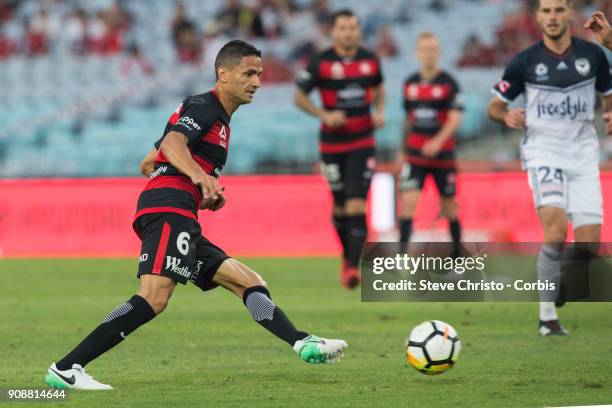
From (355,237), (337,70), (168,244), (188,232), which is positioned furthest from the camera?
(337,70)

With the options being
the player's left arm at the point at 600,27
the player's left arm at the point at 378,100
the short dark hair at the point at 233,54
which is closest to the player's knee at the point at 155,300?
the short dark hair at the point at 233,54

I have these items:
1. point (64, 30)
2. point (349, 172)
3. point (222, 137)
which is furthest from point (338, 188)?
point (64, 30)

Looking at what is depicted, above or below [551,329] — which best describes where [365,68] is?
above

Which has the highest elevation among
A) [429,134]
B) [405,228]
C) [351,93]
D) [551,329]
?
[351,93]

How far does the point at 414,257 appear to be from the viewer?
46.8ft

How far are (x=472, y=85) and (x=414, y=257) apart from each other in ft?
22.2

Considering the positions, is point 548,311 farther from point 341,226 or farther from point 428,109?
point 428,109

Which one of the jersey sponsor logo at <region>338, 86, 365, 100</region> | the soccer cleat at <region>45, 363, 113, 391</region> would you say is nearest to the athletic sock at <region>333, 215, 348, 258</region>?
the jersey sponsor logo at <region>338, 86, 365, 100</region>

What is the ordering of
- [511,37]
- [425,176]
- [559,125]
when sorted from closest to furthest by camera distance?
[559,125] < [425,176] < [511,37]

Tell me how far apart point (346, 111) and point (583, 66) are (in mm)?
4578

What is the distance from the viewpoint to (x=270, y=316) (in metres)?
6.93

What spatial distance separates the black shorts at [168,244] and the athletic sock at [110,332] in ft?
0.69

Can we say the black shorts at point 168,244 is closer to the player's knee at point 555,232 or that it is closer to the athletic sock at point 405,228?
the player's knee at point 555,232

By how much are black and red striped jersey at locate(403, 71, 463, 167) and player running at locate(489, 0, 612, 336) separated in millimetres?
5465
